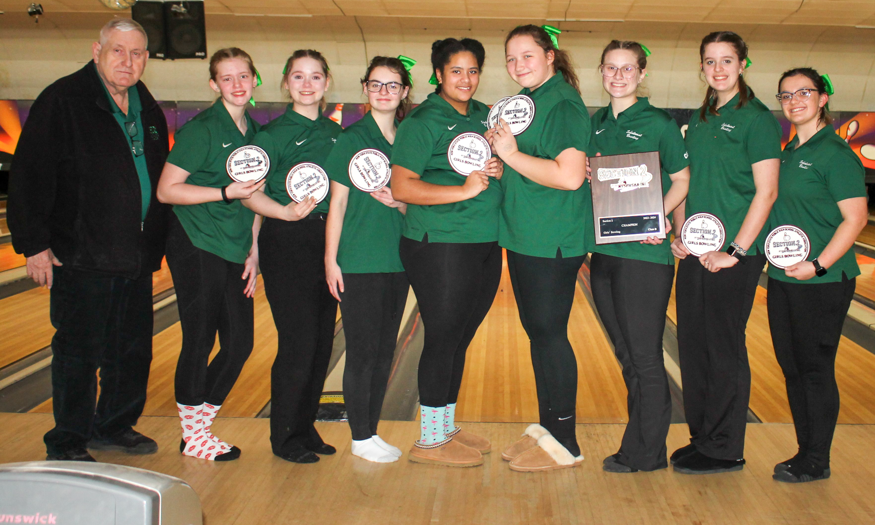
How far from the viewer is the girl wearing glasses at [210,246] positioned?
2.11 meters

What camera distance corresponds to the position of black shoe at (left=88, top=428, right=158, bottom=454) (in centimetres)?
225

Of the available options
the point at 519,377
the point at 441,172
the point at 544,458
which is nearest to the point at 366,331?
the point at 441,172

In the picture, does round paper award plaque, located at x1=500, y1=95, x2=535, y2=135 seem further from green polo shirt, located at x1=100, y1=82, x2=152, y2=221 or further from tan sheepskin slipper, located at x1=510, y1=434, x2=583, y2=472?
green polo shirt, located at x1=100, y1=82, x2=152, y2=221

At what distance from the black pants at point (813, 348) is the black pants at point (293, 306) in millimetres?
1454

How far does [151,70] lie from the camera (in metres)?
8.83

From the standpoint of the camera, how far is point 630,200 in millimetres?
1955

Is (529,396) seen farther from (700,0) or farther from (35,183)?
(700,0)

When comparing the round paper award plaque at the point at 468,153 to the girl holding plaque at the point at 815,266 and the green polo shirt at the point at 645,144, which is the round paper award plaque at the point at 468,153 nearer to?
the green polo shirt at the point at 645,144

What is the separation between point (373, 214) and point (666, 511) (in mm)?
1206

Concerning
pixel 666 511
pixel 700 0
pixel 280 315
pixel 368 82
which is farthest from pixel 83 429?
pixel 700 0

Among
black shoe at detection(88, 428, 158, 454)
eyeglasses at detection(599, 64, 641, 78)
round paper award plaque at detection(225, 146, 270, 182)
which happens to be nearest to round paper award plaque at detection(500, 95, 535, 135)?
eyeglasses at detection(599, 64, 641, 78)

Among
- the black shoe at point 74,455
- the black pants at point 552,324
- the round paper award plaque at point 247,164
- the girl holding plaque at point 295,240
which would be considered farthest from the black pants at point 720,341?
the black shoe at point 74,455

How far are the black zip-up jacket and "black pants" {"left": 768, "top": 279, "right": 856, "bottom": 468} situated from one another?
6.80 ft

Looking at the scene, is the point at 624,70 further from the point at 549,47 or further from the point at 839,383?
the point at 839,383
